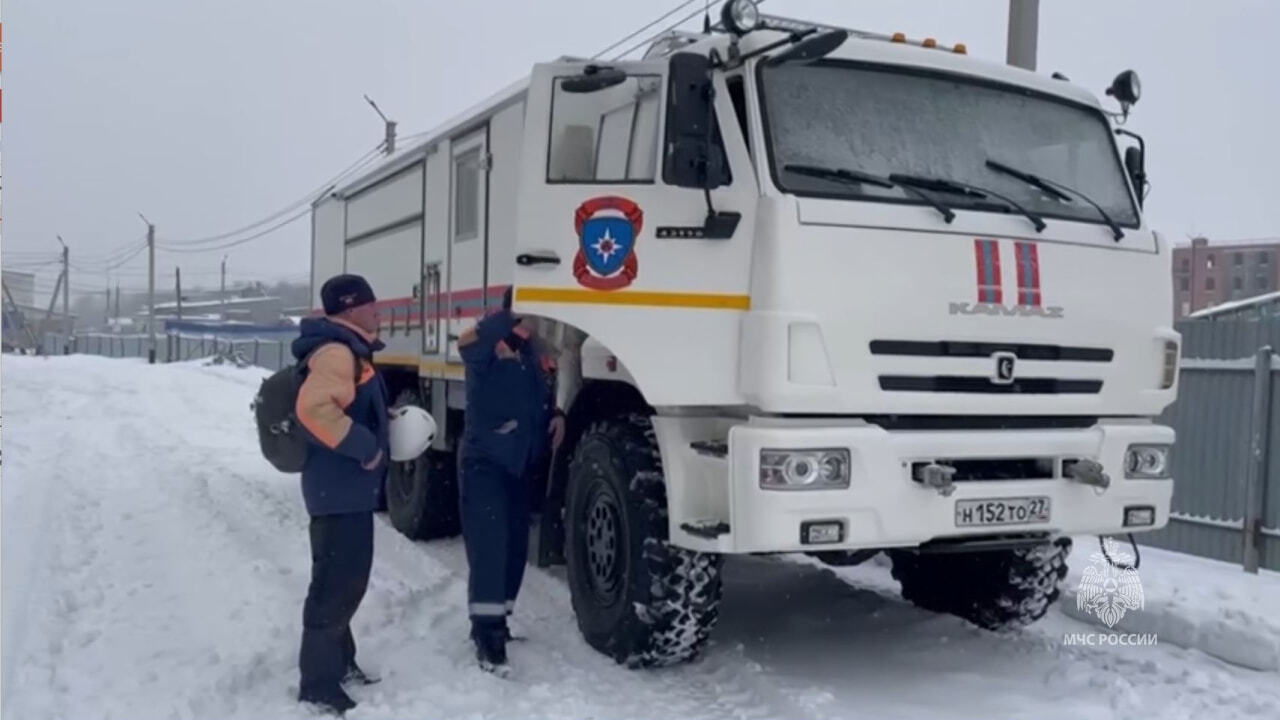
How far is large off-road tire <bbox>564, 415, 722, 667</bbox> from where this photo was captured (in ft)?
16.1

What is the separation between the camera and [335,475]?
15.0 ft

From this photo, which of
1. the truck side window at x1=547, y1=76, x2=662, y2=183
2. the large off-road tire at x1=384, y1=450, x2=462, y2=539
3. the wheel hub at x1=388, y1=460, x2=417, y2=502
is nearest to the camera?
the truck side window at x1=547, y1=76, x2=662, y2=183

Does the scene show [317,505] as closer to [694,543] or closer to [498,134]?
[694,543]

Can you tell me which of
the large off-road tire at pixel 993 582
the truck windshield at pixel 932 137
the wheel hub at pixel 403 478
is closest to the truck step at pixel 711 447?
the truck windshield at pixel 932 137

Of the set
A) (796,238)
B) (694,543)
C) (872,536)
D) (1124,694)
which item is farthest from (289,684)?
(1124,694)

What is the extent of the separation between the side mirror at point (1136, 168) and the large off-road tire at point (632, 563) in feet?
9.40

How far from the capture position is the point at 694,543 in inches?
182

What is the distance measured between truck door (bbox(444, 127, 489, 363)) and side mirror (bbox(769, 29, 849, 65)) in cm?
264

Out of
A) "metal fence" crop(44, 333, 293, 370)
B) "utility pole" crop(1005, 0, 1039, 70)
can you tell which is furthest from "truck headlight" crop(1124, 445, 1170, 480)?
"metal fence" crop(44, 333, 293, 370)

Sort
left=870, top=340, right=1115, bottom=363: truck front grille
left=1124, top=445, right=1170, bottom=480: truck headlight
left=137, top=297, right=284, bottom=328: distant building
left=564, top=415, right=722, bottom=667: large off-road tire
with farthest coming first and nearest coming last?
left=137, top=297, right=284, bottom=328: distant building → left=1124, top=445, right=1170, bottom=480: truck headlight → left=564, top=415, right=722, bottom=667: large off-road tire → left=870, top=340, right=1115, bottom=363: truck front grille

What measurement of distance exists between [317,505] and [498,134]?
2.82m

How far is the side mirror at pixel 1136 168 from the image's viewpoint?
576cm

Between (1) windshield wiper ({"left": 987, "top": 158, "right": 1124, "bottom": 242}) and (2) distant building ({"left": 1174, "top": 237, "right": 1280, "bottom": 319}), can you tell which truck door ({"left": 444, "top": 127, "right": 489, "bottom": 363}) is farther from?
(2) distant building ({"left": 1174, "top": 237, "right": 1280, "bottom": 319})

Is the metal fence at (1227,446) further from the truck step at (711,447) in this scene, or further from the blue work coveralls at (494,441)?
the blue work coveralls at (494,441)
